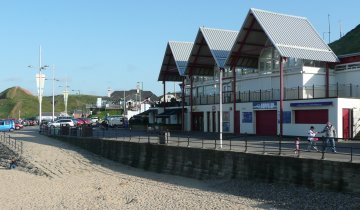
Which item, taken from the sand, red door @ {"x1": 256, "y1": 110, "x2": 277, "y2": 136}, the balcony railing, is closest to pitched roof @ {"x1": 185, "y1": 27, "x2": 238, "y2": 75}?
the balcony railing

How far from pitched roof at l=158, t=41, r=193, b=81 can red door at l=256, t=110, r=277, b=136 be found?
46.5ft

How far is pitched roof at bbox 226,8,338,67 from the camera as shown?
129 ft

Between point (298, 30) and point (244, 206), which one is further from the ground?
point (298, 30)

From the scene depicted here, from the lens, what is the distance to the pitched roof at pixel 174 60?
56406mm

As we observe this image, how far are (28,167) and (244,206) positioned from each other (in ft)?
70.8

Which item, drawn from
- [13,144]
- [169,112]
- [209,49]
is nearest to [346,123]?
[209,49]

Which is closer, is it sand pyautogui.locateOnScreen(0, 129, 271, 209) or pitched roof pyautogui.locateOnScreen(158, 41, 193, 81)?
sand pyautogui.locateOnScreen(0, 129, 271, 209)

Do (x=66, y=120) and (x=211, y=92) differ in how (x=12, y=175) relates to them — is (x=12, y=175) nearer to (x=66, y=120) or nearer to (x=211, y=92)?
(x=211, y=92)

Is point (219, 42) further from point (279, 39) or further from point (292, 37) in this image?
point (279, 39)

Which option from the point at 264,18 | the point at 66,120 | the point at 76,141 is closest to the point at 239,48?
the point at 264,18

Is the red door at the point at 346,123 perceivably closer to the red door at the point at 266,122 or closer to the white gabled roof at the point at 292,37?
the white gabled roof at the point at 292,37

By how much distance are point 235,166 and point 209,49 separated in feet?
78.1

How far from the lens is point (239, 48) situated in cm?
4369

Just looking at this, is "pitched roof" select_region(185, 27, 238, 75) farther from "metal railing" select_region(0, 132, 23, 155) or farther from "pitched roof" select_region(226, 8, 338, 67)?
"metal railing" select_region(0, 132, 23, 155)
